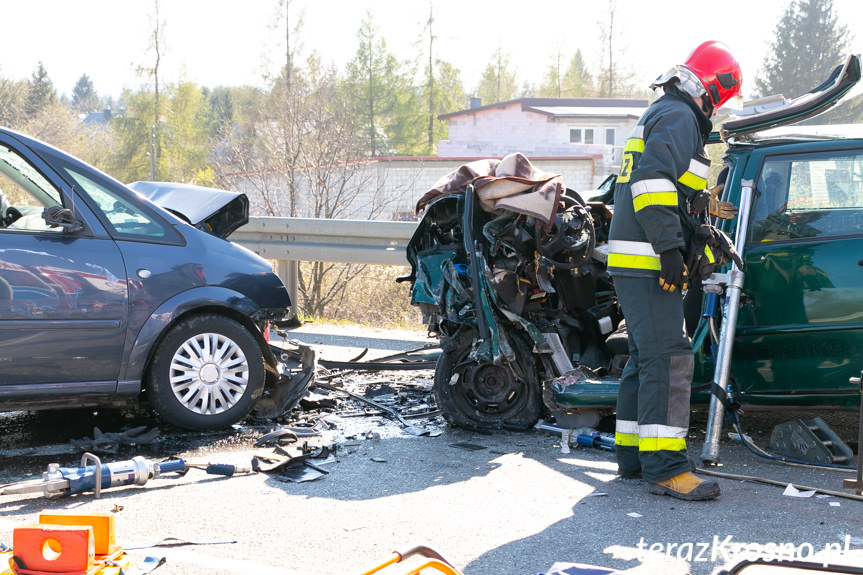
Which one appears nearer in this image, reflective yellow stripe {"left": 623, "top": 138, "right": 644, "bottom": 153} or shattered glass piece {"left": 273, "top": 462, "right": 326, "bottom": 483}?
reflective yellow stripe {"left": 623, "top": 138, "right": 644, "bottom": 153}

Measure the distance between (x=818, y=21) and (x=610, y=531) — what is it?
68018 mm

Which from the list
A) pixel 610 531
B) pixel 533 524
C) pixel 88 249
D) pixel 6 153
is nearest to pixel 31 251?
pixel 88 249

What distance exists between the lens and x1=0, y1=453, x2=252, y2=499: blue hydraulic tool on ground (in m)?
4.31

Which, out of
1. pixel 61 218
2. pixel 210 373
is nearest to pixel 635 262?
pixel 210 373

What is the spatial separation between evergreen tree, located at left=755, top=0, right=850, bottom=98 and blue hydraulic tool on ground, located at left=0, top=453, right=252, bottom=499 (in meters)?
64.8

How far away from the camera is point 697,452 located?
519 centimetres

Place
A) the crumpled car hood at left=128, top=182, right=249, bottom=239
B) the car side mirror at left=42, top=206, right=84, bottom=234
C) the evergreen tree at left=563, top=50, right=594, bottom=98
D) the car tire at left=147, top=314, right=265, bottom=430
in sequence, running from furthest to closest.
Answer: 1. the evergreen tree at left=563, top=50, right=594, bottom=98
2. the crumpled car hood at left=128, top=182, right=249, bottom=239
3. the car tire at left=147, top=314, right=265, bottom=430
4. the car side mirror at left=42, top=206, right=84, bottom=234

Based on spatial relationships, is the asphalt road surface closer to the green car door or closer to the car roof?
the green car door

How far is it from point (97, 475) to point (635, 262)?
9.35 feet

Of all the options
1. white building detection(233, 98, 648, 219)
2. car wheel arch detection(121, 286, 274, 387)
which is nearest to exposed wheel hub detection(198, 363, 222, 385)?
car wheel arch detection(121, 286, 274, 387)

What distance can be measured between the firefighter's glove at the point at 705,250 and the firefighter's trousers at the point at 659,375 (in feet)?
0.55

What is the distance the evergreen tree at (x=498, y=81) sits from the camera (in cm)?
7238

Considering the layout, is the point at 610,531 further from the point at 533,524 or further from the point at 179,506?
the point at 179,506

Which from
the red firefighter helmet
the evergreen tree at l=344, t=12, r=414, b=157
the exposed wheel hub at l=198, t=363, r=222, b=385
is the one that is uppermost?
the evergreen tree at l=344, t=12, r=414, b=157
